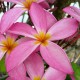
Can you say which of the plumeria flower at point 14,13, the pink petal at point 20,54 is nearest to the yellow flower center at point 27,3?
the plumeria flower at point 14,13

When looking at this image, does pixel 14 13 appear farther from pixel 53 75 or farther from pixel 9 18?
pixel 53 75

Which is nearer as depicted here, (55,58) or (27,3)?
(55,58)

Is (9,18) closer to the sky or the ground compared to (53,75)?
closer to the sky

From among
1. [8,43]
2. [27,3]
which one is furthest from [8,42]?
[27,3]

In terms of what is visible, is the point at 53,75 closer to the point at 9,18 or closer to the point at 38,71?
the point at 38,71

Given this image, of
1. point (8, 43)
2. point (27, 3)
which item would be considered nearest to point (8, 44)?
point (8, 43)

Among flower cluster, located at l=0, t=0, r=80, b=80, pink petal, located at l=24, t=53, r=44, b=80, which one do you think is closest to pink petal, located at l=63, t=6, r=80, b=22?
flower cluster, located at l=0, t=0, r=80, b=80

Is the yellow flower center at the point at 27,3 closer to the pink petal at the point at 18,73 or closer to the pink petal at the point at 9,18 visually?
the pink petal at the point at 9,18
